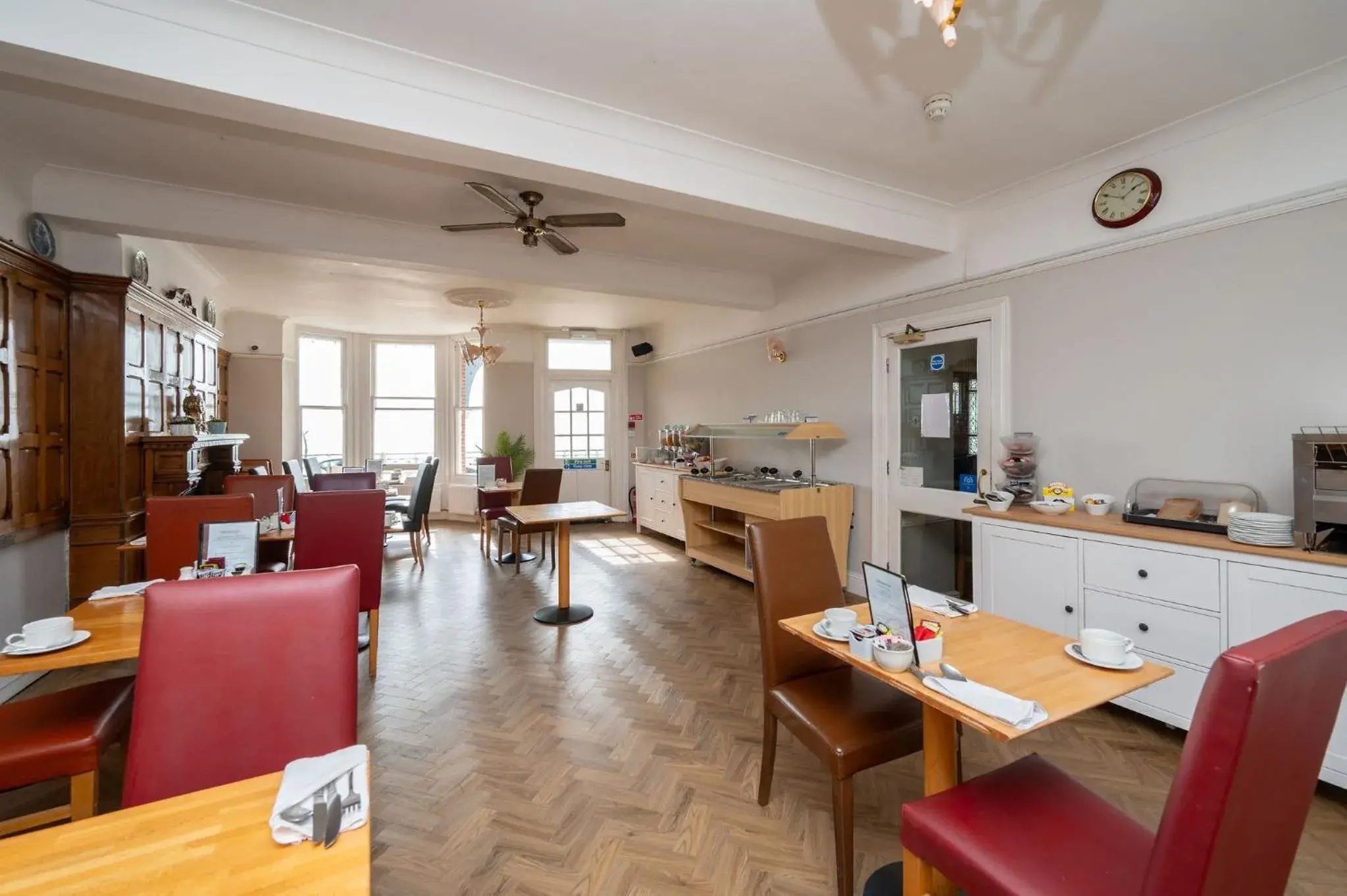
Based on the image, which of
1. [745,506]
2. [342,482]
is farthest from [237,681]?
[342,482]

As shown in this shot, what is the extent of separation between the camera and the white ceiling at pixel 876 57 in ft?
6.88

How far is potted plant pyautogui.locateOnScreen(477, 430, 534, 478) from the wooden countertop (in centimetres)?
655

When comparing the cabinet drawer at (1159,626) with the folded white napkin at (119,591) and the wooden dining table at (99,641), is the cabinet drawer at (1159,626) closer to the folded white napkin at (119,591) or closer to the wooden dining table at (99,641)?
the wooden dining table at (99,641)

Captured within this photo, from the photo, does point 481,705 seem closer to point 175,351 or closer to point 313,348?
point 175,351

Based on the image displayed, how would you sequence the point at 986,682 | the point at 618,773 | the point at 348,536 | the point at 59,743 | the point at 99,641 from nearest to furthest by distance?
1. the point at 986,682
2. the point at 59,743
3. the point at 99,641
4. the point at 618,773
5. the point at 348,536

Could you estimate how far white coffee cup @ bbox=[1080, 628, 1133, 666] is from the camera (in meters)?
1.60

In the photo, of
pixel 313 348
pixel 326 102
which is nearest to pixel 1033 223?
pixel 326 102

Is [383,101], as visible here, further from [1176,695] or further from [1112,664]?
[1176,695]

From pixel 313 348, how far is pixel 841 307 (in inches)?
307

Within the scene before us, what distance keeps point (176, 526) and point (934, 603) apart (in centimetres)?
374

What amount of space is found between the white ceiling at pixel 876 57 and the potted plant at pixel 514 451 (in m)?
6.32

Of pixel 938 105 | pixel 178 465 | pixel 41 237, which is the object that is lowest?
pixel 178 465

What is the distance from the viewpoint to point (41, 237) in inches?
138

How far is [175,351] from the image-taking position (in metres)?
4.97
